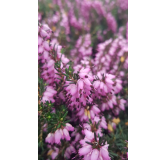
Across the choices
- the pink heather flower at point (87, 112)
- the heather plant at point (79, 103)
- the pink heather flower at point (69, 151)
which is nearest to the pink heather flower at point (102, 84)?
the heather plant at point (79, 103)

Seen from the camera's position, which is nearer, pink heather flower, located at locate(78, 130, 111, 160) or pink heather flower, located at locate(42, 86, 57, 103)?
pink heather flower, located at locate(78, 130, 111, 160)

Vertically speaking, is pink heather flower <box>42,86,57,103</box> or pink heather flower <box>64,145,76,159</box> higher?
pink heather flower <box>42,86,57,103</box>

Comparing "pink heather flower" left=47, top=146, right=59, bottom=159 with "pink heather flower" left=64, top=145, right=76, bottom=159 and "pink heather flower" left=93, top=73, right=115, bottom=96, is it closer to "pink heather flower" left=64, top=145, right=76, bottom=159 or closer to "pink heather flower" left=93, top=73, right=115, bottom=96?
"pink heather flower" left=64, top=145, right=76, bottom=159

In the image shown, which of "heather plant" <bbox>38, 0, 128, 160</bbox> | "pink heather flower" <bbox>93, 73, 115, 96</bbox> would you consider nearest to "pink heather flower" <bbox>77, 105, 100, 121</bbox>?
"heather plant" <bbox>38, 0, 128, 160</bbox>

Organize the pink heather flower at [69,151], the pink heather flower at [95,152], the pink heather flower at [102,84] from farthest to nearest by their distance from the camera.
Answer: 1. the pink heather flower at [69,151]
2. the pink heather flower at [102,84]
3. the pink heather flower at [95,152]

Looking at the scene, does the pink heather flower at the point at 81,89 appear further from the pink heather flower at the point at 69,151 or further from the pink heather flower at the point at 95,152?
the pink heather flower at the point at 69,151

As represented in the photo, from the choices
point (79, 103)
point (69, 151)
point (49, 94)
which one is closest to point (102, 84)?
point (79, 103)

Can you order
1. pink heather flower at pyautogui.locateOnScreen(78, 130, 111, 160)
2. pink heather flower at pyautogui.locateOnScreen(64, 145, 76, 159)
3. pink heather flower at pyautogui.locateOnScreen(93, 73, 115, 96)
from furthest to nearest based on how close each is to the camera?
1. pink heather flower at pyautogui.locateOnScreen(64, 145, 76, 159)
2. pink heather flower at pyautogui.locateOnScreen(93, 73, 115, 96)
3. pink heather flower at pyautogui.locateOnScreen(78, 130, 111, 160)

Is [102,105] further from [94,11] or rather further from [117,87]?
[94,11]

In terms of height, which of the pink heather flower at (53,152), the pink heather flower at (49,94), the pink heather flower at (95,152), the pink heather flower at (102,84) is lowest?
the pink heather flower at (53,152)

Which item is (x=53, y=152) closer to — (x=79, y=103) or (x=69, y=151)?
(x=69, y=151)

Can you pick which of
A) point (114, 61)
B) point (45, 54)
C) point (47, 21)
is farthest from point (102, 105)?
point (47, 21)
